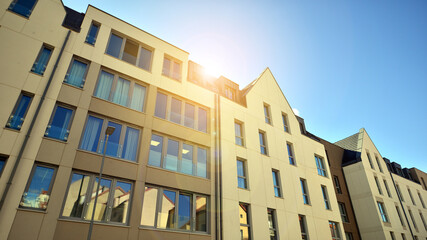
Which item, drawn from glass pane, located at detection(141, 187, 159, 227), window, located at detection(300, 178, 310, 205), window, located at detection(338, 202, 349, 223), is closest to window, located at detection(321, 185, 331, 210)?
window, located at detection(300, 178, 310, 205)

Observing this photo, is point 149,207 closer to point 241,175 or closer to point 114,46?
point 241,175

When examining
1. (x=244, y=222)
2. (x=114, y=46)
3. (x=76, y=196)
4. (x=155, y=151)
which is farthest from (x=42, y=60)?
(x=244, y=222)

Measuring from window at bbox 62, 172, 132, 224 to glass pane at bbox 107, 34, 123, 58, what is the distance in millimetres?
7220

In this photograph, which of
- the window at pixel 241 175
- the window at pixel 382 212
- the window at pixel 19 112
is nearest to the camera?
the window at pixel 19 112

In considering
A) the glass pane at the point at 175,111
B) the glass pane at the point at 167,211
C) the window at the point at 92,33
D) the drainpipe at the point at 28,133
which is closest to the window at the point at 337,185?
the glass pane at the point at 175,111

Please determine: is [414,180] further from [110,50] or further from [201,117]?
[110,50]

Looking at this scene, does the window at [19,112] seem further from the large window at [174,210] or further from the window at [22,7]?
the large window at [174,210]

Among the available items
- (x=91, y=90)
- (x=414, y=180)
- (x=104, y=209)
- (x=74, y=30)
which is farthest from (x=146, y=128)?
(x=414, y=180)

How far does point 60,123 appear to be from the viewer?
11789 millimetres

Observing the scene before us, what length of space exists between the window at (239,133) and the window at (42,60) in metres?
11.8

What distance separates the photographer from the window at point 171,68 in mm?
16953

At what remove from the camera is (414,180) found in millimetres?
41938

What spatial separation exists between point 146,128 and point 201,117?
166 inches

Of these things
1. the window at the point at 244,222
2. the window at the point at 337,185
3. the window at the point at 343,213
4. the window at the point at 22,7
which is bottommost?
A: the window at the point at 244,222
